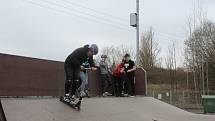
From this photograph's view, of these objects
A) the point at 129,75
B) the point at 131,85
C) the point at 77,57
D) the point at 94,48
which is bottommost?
the point at 131,85

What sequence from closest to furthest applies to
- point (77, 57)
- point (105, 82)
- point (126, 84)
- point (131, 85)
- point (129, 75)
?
point (77, 57), point (105, 82), point (129, 75), point (126, 84), point (131, 85)

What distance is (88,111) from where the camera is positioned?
916cm

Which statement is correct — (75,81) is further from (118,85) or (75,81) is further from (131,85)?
(131,85)

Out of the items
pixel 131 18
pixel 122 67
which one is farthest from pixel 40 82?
pixel 131 18

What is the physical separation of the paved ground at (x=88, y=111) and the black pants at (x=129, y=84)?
1.26m

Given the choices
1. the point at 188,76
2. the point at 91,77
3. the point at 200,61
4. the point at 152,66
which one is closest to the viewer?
the point at 91,77

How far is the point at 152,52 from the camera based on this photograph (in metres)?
50.7

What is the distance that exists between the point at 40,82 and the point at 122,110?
2290 mm

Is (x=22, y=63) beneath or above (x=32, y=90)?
above

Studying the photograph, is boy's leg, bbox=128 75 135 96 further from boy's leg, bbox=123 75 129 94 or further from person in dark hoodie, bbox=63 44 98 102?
person in dark hoodie, bbox=63 44 98 102

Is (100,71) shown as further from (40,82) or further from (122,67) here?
(40,82)

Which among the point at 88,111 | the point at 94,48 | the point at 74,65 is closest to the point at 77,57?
the point at 74,65

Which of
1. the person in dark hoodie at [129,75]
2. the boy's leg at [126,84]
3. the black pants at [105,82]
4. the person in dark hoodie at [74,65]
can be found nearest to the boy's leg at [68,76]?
the person in dark hoodie at [74,65]

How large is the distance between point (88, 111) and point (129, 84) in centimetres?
534
